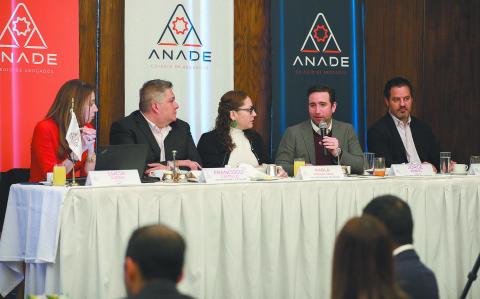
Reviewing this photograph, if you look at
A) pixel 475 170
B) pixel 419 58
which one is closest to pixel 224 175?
pixel 475 170

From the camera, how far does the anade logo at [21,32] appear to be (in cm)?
529

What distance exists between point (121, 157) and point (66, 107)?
0.61 meters

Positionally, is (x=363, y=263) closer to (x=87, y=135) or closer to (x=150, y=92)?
(x=87, y=135)

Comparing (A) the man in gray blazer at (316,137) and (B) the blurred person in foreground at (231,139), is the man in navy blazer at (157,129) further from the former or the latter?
(A) the man in gray blazer at (316,137)

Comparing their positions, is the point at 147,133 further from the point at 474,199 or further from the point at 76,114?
the point at 474,199

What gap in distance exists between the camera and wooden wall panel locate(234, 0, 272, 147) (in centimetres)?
636

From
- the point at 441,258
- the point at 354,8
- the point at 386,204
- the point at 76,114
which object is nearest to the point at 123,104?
the point at 76,114

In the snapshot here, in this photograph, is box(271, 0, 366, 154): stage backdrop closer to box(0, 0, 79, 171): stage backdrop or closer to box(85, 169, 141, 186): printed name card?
box(0, 0, 79, 171): stage backdrop

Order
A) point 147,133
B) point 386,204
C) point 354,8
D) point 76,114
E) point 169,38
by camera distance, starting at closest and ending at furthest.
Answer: point 386,204
point 76,114
point 147,133
point 169,38
point 354,8

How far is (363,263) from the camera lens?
1794 millimetres

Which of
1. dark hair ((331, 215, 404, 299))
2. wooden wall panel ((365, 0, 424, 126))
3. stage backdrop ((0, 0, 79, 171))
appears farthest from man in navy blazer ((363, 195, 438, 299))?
wooden wall panel ((365, 0, 424, 126))

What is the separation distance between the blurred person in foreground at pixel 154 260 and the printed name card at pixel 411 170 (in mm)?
3132

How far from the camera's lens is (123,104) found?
5969 millimetres

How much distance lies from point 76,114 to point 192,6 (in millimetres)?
1816
